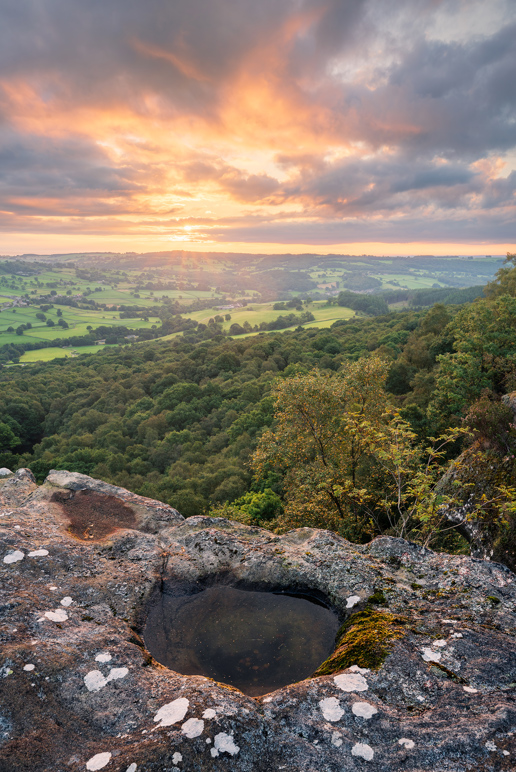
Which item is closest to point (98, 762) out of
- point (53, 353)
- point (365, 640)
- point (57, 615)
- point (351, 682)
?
point (57, 615)

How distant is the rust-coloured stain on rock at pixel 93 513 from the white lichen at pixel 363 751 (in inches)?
366

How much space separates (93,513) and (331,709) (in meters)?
10.4

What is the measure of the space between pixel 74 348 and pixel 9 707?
204 m

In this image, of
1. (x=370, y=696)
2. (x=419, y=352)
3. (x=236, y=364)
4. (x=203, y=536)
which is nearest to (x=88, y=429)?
(x=236, y=364)

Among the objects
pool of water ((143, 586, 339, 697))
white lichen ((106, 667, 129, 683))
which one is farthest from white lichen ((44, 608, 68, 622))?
pool of water ((143, 586, 339, 697))

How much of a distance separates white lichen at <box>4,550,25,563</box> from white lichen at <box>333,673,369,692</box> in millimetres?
8295

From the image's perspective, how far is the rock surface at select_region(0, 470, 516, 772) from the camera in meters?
5.64

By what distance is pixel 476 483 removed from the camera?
14.3m

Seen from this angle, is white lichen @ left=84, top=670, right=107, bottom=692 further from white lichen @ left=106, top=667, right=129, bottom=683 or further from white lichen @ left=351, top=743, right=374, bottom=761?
white lichen @ left=351, top=743, right=374, bottom=761

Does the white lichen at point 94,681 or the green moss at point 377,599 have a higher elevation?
the white lichen at point 94,681

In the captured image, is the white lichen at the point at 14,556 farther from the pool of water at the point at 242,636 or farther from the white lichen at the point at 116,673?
the white lichen at the point at 116,673

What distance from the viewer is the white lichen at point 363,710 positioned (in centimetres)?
638

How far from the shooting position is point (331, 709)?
21.3 ft

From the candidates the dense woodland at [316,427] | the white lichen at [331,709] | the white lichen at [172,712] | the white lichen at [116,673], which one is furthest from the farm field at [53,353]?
the white lichen at [331,709]
